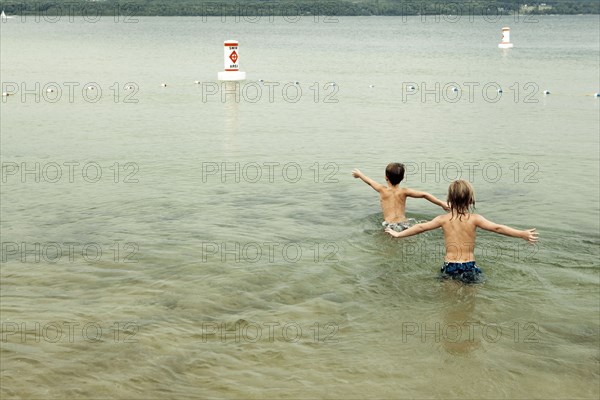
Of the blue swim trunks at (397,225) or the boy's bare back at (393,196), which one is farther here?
the blue swim trunks at (397,225)

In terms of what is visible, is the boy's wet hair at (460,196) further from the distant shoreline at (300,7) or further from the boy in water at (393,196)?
the distant shoreline at (300,7)

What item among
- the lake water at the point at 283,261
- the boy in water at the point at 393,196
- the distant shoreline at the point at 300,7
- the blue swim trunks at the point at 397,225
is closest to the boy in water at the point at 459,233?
the lake water at the point at 283,261

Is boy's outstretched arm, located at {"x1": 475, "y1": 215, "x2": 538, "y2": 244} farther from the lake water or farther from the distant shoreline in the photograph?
the distant shoreline

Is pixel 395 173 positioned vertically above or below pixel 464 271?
above

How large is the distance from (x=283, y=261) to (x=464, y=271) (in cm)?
203

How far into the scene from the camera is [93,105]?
2272cm

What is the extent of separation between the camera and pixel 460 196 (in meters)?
7.67

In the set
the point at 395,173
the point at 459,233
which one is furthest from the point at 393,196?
the point at 459,233

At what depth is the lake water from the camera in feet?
19.6

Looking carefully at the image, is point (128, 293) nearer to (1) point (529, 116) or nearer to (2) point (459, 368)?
(2) point (459, 368)

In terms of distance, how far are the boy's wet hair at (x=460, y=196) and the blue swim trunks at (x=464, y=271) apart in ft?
1.68

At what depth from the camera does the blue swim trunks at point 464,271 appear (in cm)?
793

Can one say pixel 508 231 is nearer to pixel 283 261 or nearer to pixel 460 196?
pixel 460 196

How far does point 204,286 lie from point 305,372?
2185 mm
